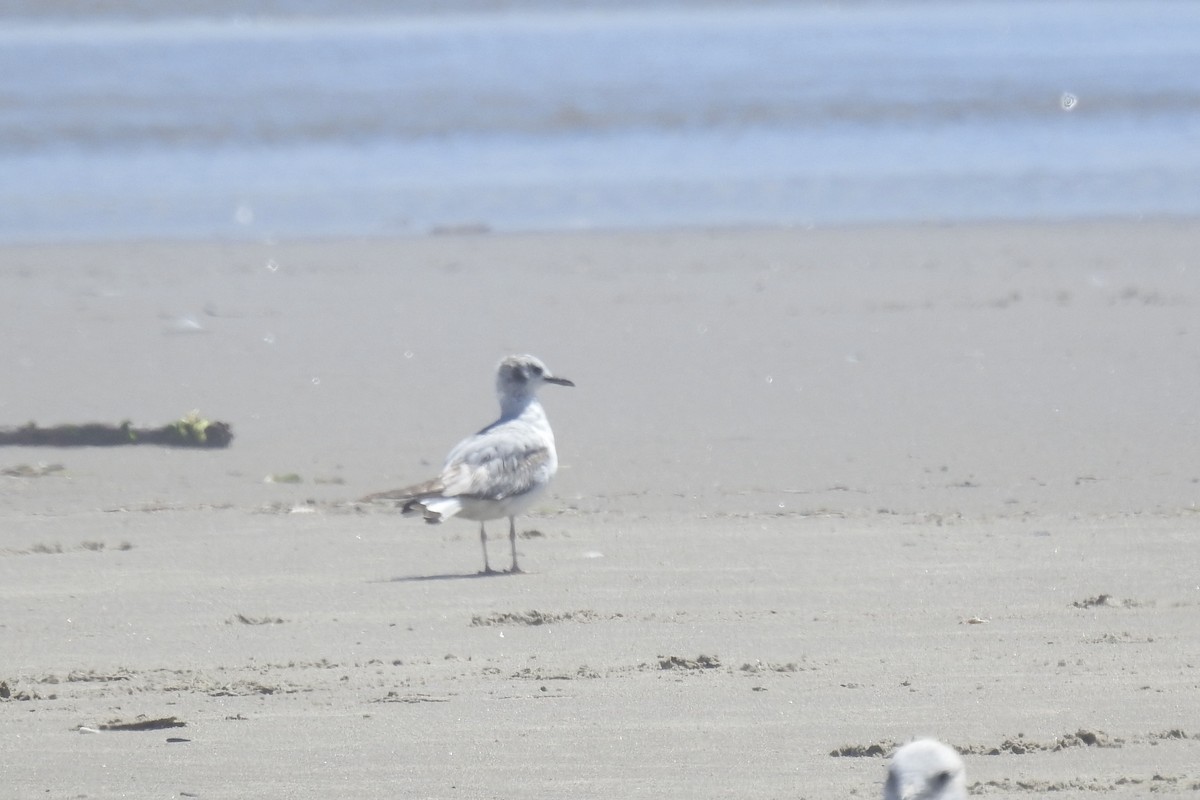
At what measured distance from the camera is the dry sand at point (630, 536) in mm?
4418

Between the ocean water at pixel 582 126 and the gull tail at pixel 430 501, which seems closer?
the gull tail at pixel 430 501

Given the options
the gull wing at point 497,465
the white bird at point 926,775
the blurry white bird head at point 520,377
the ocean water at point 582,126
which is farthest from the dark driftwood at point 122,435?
the ocean water at point 582,126

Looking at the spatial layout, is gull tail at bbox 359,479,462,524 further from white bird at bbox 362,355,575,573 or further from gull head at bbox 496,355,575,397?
gull head at bbox 496,355,575,397

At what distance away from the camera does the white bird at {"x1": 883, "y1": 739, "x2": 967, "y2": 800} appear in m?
2.98

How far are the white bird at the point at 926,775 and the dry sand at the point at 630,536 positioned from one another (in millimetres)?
1034

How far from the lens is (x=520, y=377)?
7281mm

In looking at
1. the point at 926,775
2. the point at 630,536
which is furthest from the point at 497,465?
the point at 926,775

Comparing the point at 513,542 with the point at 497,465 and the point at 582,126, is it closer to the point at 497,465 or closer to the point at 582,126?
the point at 497,465

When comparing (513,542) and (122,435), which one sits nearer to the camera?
(513,542)

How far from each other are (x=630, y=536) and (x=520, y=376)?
0.82 m

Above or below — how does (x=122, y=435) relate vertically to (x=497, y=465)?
above

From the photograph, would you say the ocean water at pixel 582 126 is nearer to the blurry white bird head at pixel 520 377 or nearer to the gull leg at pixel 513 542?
the blurry white bird head at pixel 520 377

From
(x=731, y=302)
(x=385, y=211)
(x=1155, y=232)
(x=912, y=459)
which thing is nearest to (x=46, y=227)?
(x=385, y=211)

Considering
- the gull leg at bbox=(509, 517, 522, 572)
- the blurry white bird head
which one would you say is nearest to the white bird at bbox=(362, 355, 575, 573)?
the gull leg at bbox=(509, 517, 522, 572)
